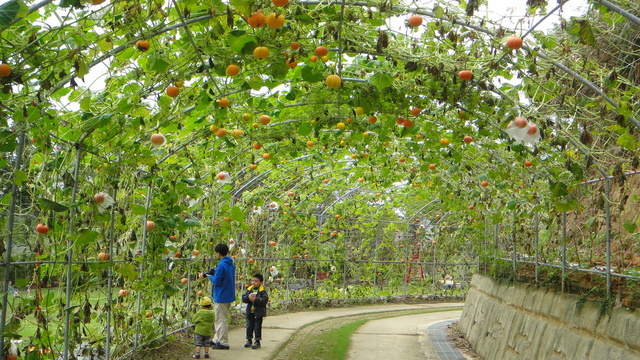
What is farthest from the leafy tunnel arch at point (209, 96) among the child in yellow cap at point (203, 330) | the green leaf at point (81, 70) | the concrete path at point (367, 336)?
the concrete path at point (367, 336)

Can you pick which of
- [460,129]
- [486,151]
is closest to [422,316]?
[486,151]

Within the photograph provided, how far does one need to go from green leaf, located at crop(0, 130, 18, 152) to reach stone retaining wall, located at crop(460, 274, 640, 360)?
398cm

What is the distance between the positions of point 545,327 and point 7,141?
15.2 feet

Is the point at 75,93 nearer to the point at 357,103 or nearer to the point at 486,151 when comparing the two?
the point at 357,103

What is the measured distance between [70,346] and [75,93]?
1958mm

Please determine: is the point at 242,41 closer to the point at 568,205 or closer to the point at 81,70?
the point at 81,70

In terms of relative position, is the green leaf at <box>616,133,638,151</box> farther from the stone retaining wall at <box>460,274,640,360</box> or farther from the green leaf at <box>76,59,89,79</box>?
the green leaf at <box>76,59,89,79</box>

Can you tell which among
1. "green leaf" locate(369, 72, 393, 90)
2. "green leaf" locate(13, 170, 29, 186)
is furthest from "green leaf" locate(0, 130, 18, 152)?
"green leaf" locate(369, 72, 393, 90)

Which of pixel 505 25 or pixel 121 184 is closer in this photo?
pixel 505 25

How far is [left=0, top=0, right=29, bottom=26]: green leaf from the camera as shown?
226 centimetres

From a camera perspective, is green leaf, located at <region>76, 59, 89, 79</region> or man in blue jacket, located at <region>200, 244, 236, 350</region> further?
man in blue jacket, located at <region>200, 244, 236, 350</region>

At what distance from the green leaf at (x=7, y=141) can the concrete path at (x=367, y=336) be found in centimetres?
424

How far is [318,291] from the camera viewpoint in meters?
13.4

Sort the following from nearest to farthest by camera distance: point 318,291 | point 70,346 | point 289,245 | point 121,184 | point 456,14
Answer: point 456,14, point 70,346, point 121,184, point 289,245, point 318,291
